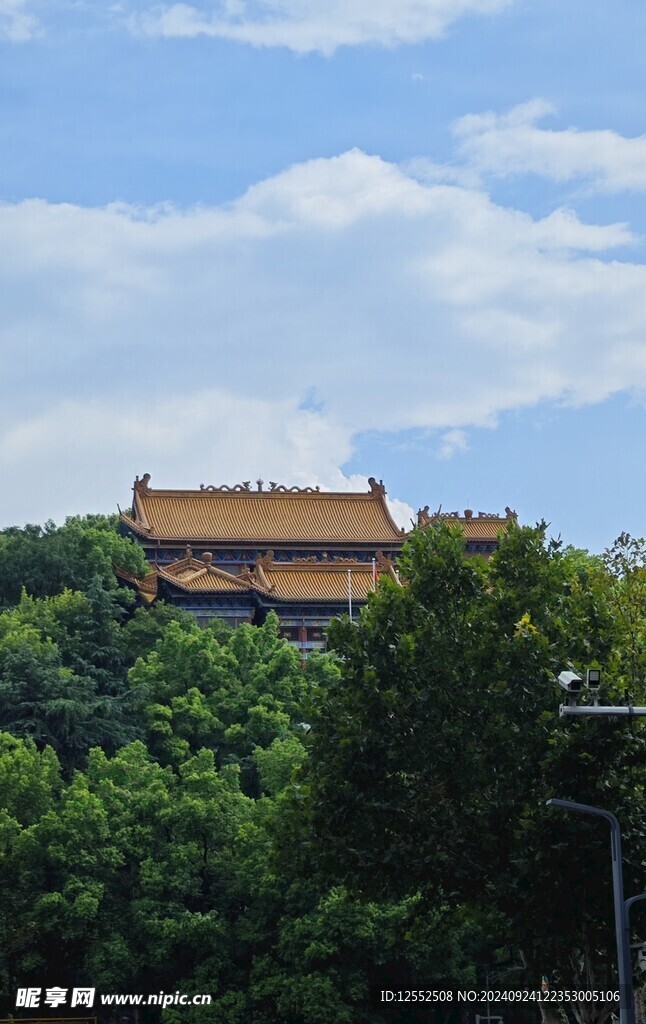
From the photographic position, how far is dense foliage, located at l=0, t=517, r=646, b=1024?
94.6ft

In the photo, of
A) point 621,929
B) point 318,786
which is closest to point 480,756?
point 318,786

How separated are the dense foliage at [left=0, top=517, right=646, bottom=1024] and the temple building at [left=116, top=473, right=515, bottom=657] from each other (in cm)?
315

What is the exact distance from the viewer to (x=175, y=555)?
7381 centimetres

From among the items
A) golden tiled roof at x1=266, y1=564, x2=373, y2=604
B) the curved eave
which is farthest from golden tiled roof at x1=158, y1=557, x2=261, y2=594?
the curved eave

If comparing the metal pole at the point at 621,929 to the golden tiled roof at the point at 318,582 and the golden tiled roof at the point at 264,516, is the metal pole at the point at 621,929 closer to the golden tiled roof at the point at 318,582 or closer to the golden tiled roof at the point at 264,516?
the golden tiled roof at the point at 318,582

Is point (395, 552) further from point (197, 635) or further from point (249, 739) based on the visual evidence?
point (249, 739)

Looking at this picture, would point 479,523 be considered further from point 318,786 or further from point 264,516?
point 318,786

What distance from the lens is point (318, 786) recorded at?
3014 cm

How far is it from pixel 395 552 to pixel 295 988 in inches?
1417

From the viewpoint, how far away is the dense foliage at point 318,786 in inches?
1135

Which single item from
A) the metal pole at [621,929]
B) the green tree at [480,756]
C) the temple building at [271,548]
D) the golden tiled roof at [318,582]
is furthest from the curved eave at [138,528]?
the metal pole at [621,929]

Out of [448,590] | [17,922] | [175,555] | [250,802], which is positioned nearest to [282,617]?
[175,555]

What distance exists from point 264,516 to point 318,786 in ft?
153

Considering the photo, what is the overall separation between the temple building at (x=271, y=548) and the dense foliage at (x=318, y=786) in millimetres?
3152
